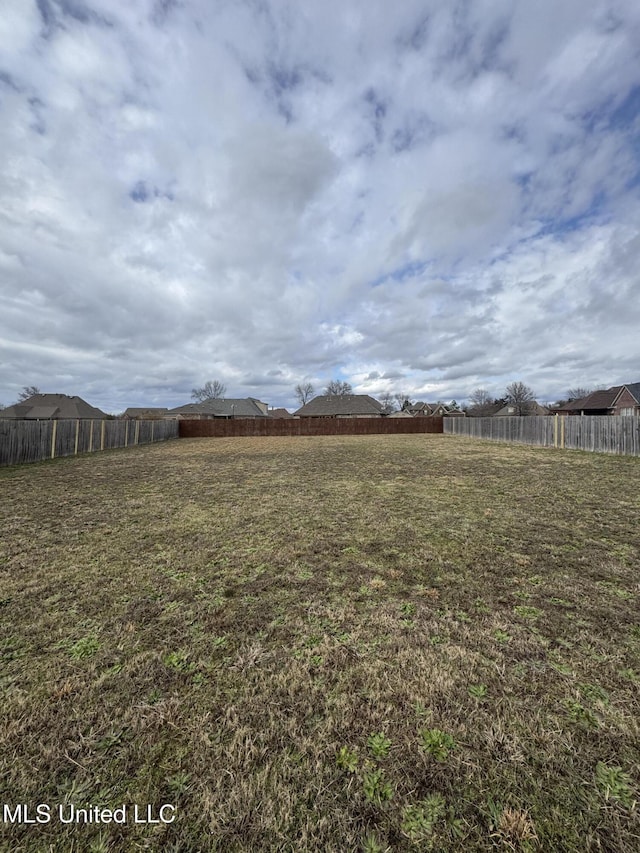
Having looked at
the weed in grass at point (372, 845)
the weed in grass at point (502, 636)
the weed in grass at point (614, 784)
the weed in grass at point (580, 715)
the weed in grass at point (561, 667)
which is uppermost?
the weed in grass at point (502, 636)

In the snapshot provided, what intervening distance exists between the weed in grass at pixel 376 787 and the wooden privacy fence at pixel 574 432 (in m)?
15.3

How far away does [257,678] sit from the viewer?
200cm

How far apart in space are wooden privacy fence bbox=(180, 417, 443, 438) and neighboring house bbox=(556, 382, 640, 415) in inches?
622

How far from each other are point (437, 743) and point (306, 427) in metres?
31.5

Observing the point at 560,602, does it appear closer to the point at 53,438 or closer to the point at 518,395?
the point at 53,438

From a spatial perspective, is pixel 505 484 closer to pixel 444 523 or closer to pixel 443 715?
pixel 444 523

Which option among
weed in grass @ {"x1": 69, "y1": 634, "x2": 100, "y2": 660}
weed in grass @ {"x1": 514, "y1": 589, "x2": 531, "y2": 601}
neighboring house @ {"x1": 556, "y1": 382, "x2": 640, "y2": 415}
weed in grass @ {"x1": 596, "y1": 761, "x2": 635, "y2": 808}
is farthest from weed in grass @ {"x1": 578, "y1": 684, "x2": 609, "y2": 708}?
neighboring house @ {"x1": 556, "y1": 382, "x2": 640, "y2": 415}

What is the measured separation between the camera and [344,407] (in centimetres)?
4516

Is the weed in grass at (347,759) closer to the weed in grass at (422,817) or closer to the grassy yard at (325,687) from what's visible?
the grassy yard at (325,687)

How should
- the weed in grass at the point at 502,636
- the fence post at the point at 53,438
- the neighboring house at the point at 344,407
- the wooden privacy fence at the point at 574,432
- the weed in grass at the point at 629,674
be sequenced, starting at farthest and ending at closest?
the neighboring house at the point at 344,407 < the fence post at the point at 53,438 < the wooden privacy fence at the point at 574,432 < the weed in grass at the point at 502,636 < the weed in grass at the point at 629,674

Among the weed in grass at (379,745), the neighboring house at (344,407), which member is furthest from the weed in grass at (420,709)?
the neighboring house at (344,407)

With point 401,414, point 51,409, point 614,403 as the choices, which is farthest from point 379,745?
point 401,414

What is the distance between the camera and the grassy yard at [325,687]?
4.28 ft

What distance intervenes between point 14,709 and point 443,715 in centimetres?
218
